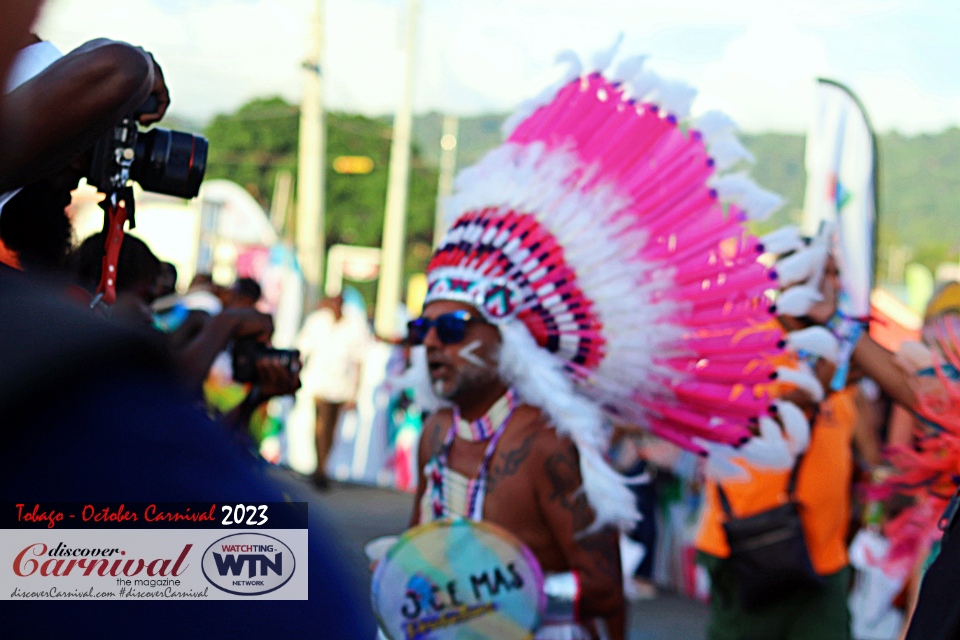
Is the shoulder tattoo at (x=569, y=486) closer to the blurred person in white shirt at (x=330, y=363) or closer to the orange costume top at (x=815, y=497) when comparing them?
the orange costume top at (x=815, y=497)

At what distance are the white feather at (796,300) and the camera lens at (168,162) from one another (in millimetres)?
2515

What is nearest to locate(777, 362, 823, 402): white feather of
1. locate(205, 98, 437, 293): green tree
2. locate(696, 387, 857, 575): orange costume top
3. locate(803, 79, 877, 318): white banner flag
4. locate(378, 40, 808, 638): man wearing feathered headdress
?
locate(378, 40, 808, 638): man wearing feathered headdress

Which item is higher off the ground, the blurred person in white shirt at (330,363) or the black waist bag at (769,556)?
the blurred person in white shirt at (330,363)

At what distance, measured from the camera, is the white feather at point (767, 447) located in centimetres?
350

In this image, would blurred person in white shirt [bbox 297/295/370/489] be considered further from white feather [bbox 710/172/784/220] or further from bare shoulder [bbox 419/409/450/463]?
white feather [bbox 710/172/784/220]

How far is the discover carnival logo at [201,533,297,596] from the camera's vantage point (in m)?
0.73

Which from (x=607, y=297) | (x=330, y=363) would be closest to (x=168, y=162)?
(x=607, y=297)

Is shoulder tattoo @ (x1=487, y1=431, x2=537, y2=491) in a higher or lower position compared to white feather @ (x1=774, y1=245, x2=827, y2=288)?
lower

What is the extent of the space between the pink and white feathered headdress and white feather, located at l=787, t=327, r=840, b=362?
0.11 meters

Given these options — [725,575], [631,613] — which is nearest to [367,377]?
[631,613]

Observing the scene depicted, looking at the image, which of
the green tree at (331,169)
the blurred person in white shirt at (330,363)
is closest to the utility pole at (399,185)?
the blurred person in white shirt at (330,363)

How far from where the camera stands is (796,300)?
3627mm

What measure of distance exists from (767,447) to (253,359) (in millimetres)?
1665

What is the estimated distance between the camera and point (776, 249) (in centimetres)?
356
